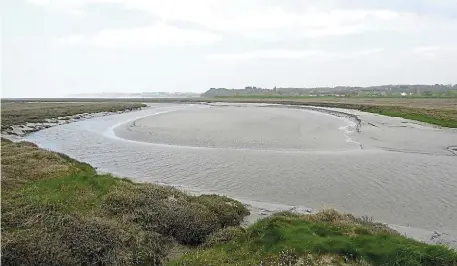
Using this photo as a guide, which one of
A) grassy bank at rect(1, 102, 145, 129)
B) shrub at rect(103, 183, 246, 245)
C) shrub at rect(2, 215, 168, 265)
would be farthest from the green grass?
grassy bank at rect(1, 102, 145, 129)

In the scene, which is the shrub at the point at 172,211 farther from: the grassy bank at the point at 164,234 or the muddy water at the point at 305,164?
the muddy water at the point at 305,164

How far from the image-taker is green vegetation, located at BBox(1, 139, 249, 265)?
927 cm

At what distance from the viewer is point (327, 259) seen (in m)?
8.99

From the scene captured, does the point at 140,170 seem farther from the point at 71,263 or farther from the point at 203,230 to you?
the point at 71,263

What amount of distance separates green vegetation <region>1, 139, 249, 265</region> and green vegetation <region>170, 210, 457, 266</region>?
3.63ft

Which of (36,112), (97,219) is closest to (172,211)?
(97,219)

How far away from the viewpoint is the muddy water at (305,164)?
1725 cm

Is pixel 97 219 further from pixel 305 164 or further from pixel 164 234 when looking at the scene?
pixel 305 164

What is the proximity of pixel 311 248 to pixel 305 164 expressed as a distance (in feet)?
54.7

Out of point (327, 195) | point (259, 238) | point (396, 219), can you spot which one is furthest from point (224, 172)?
point (259, 238)

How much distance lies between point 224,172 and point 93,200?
11458 millimetres

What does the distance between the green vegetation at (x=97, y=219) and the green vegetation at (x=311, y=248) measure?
111cm

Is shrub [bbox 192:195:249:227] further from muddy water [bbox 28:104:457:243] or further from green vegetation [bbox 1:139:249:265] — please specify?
muddy water [bbox 28:104:457:243]

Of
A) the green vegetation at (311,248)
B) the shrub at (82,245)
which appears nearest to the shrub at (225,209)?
the green vegetation at (311,248)
